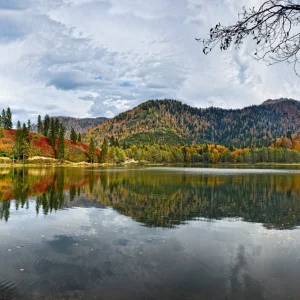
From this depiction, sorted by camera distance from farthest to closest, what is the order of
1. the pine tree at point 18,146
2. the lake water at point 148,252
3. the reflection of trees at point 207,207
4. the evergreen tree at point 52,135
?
1. the evergreen tree at point 52,135
2. the pine tree at point 18,146
3. the reflection of trees at point 207,207
4. the lake water at point 148,252

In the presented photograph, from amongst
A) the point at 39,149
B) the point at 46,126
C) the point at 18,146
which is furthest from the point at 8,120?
the point at 18,146

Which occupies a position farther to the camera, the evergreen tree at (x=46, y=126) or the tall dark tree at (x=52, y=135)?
the evergreen tree at (x=46, y=126)

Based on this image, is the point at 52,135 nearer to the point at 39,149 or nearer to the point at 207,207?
the point at 39,149

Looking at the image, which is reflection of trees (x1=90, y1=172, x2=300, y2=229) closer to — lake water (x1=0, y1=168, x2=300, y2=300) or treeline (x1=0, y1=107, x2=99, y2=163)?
lake water (x1=0, y1=168, x2=300, y2=300)

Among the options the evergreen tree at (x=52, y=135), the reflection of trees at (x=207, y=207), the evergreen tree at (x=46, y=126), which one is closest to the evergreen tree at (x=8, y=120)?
the evergreen tree at (x=46, y=126)

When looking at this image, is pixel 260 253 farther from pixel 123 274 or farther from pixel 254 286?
pixel 123 274

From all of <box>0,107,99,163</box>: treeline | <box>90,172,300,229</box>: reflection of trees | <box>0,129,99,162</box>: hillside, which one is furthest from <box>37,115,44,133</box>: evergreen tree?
<box>90,172,300,229</box>: reflection of trees

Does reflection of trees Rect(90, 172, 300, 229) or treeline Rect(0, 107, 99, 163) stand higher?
treeline Rect(0, 107, 99, 163)

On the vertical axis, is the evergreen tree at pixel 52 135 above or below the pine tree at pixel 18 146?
above

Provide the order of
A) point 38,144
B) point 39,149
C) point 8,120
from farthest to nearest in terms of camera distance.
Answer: point 8,120, point 38,144, point 39,149

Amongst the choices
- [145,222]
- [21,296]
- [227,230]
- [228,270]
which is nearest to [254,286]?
[228,270]

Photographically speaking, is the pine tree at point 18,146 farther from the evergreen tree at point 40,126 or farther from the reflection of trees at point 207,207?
the reflection of trees at point 207,207

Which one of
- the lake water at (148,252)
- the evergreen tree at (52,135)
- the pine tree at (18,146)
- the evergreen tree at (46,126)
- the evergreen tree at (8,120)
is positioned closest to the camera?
the lake water at (148,252)

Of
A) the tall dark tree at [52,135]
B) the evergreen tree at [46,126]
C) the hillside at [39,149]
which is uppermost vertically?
the evergreen tree at [46,126]
